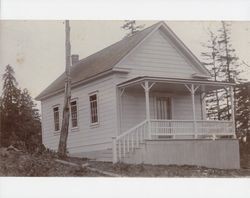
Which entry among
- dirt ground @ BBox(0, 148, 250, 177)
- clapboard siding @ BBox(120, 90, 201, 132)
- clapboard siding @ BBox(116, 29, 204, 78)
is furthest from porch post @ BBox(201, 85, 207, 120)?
dirt ground @ BBox(0, 148, 250, 177)

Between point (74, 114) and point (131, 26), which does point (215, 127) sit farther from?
point (74, 114)

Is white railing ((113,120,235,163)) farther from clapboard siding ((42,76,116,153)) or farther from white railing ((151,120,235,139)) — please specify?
clapboard siding ((42,76,116,153))

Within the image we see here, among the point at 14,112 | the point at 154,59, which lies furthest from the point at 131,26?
the point at 14,112

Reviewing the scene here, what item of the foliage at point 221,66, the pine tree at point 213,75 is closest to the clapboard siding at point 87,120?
the pine tree at point 213,75

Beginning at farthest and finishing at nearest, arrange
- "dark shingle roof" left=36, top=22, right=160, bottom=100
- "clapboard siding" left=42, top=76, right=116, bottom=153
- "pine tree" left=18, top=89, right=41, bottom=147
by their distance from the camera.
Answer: "clapboard siding" left=42, top=76, right=116, bottom=153, "dark shingle roof" left=36, top=22, right=160, bottom=100, "pine tree" left=18, top=89, right=41, bottom=147

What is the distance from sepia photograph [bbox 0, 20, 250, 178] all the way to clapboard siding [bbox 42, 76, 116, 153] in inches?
1.3

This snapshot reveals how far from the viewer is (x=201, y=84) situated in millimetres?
17266

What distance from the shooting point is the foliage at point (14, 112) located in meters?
12.4

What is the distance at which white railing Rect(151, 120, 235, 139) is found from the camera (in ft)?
54.6

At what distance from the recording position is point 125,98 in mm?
17266

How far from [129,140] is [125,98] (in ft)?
5.45

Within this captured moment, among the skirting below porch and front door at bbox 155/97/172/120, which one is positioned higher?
front door at bbox 155/97/172/120

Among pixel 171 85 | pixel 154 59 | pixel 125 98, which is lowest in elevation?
pixel 125 98
